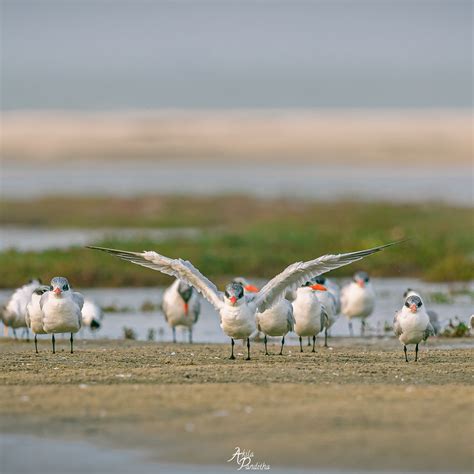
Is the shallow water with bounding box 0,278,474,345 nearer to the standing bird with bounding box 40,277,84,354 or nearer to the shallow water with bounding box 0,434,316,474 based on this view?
the standing bird with bounding box 40,277,84,354

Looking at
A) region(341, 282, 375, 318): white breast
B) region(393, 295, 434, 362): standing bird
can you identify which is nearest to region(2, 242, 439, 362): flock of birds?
region(393, 295, 434, 362): standing bird

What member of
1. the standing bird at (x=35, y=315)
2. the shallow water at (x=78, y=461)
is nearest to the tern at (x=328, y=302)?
the standing bird at (x=35, y=315)

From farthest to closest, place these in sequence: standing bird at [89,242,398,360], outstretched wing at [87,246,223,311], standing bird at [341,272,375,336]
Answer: standing bird at [341,272,375,336] < outstretched wing at [87,246,223,311] < standing bird at [89,242,398,360]

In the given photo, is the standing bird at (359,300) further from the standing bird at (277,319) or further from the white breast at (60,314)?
the white breast at (60,314)

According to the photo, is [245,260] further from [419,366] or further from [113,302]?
[419,366]

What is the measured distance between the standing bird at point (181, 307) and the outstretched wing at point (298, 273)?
4.15 metres

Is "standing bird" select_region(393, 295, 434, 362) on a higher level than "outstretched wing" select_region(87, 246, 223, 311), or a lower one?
lower

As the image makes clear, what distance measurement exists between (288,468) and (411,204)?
114ft

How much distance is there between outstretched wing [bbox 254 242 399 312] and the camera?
51.5 feet

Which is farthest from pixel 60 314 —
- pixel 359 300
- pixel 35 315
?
pixel 359 300

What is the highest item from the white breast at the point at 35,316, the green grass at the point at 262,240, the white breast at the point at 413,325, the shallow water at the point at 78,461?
the green grass at the point at 262,240

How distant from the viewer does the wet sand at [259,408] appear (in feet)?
36.8

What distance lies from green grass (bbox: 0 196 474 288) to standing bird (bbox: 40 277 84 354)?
1008cm

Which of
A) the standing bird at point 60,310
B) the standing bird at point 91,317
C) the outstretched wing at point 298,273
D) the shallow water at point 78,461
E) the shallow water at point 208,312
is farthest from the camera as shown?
the shallow water at point 208,312
